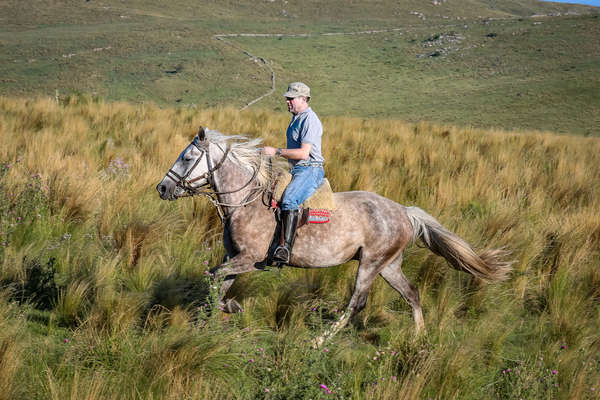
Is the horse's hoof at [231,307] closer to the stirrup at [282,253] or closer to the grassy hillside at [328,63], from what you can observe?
the stirrup at [282,253]

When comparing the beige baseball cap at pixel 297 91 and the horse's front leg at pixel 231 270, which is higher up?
the beige baseball cap at pixel 297 91

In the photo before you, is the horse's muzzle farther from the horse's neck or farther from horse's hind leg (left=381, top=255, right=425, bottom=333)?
horse's hind leg (left=381, top=255, right=425, bottom=333)

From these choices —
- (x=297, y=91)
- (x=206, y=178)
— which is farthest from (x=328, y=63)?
(x=206, y=178)

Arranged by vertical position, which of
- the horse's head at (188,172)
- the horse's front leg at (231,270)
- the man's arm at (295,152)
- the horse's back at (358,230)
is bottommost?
the horse's front leg at (231,270)

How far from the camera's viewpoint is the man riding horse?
370 cm

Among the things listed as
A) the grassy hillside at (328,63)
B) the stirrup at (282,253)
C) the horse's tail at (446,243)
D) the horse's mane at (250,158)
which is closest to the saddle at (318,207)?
the stirrup at (282,253)

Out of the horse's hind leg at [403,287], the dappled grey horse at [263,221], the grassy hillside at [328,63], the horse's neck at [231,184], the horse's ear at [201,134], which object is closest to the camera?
the horse's ear at [201,134]

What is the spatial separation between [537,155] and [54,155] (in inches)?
408

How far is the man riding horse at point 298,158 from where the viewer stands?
3.70 m

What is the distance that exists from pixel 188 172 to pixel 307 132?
98 centimetres

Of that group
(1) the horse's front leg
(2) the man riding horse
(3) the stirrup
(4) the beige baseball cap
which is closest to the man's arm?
(2) the man riding horse

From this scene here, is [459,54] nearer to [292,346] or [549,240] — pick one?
[549,240]

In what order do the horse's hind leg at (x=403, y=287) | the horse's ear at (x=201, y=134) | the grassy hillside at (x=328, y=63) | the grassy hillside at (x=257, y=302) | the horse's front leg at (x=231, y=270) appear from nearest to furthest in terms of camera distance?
the grassy hillside at (x=257, y=302), the horse's front leg at (x=231, y=270), the horse's ear at (x=201, y=134), the horse's hind leg at (x=403, y=287), the grassy hillside at (x=328, y=63)

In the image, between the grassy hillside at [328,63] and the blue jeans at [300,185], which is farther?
the grassy hillside at [328,63]
